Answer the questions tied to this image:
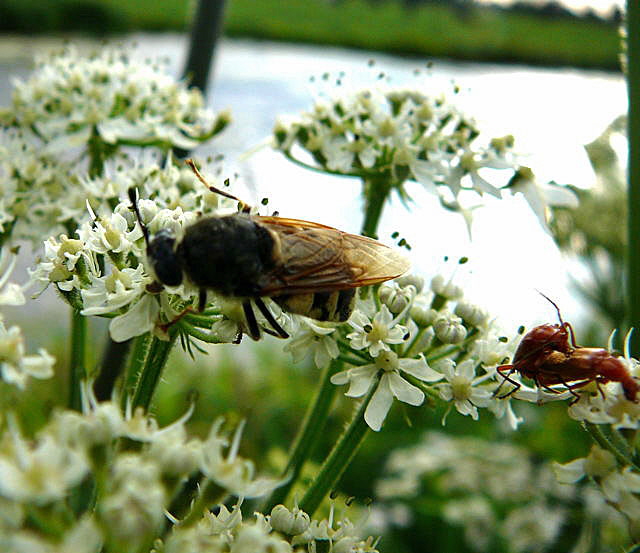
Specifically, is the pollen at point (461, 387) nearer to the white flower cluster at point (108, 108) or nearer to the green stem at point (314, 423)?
the green stem at point (314, 423)

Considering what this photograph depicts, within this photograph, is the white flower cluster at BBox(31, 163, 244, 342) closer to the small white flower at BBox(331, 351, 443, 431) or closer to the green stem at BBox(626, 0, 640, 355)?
the small white flower at BBox(331, 351, 443, 431)

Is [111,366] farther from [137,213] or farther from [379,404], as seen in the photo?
[379,404]

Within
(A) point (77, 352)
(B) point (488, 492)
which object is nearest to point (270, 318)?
(A) point (77, 352)

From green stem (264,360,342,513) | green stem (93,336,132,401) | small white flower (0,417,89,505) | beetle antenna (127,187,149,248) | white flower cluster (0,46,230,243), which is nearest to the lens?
small white flower (0,417,89,505)

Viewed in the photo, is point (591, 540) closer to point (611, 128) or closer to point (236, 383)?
point (611, 128)

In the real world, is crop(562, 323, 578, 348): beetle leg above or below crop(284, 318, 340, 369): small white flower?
above

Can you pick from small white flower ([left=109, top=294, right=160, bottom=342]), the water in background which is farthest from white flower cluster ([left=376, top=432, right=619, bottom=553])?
small white flower ([left=109, top=294, right=160, bottom=342])
